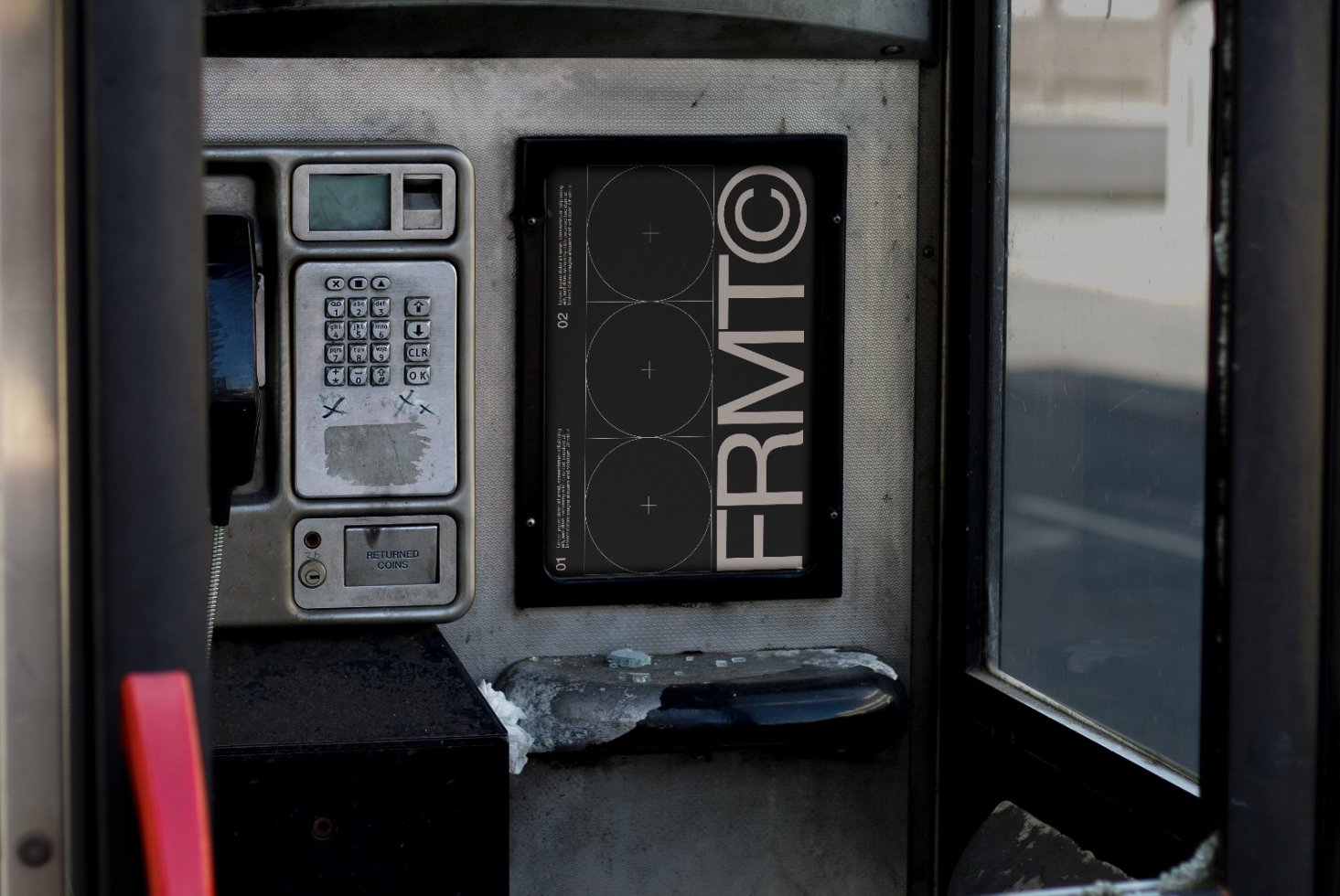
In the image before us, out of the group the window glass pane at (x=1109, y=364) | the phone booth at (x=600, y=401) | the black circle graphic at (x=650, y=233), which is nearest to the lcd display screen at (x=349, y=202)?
the phone booth at (x=600, y=401)

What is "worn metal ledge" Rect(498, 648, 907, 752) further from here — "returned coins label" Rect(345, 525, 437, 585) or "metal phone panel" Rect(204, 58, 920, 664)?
"returned coins label" Rect(345, 525, 437, 585)

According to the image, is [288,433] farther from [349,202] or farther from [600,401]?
[600,401]

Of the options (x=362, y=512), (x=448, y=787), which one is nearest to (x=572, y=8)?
(x=362, y=512)

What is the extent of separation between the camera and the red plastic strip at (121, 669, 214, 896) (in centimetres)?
48

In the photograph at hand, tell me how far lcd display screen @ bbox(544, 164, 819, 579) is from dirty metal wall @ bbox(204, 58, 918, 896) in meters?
0.06

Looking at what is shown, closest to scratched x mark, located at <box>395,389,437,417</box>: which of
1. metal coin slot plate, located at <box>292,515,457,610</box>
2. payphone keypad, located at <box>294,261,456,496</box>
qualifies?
payphone keypad, located at <box>294,261,456,496</box>

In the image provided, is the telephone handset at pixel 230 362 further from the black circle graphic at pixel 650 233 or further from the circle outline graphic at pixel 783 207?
the circle outline graphic at pixel 783 207

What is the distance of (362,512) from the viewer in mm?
1301

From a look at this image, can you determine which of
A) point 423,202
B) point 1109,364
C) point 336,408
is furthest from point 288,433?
point 1109,364

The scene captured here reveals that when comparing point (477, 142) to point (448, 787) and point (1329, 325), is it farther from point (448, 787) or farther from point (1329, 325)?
point (1329, 325)

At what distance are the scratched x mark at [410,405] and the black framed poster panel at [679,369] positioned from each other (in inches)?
6.1

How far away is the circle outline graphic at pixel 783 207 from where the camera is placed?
1.45 meters

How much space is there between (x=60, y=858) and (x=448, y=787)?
477mm

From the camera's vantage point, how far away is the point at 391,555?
51.6 inches
